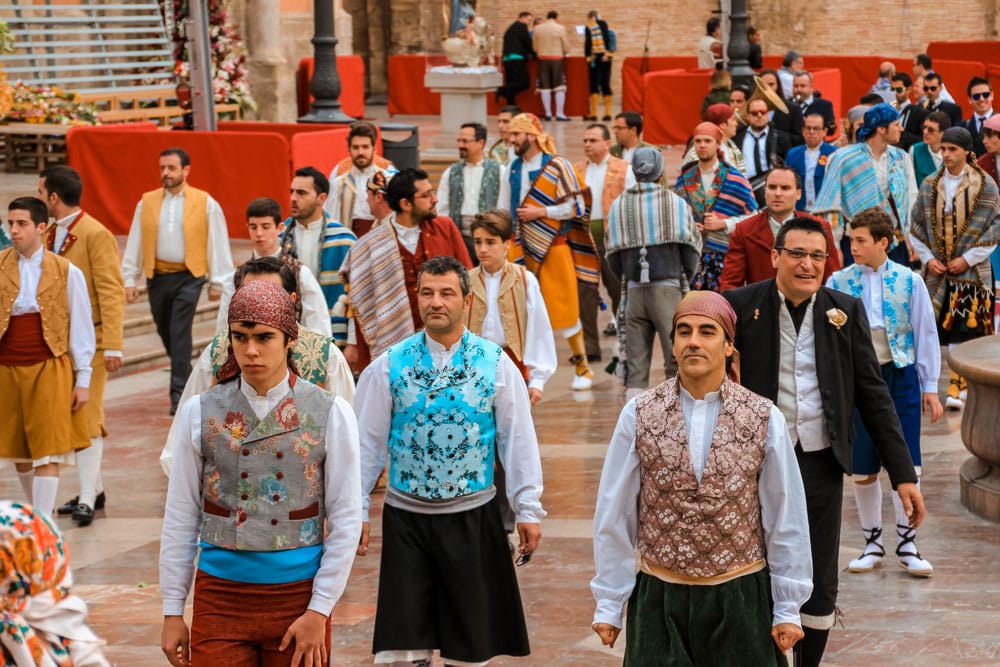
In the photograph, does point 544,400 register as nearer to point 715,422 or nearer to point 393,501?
point 393,501

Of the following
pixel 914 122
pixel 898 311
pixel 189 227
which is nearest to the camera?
pixel 898 311

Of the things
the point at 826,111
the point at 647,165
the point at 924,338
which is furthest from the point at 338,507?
the point at 826,111

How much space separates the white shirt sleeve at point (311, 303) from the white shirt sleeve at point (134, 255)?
12.4 ft

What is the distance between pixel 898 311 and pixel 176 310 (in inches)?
225

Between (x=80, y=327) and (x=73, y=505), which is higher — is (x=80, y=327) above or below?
above

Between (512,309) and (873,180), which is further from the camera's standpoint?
(873,180)

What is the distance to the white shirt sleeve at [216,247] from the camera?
11992 mm

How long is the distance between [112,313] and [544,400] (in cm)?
395

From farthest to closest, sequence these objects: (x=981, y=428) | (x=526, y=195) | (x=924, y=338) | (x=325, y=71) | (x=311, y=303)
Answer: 1. (x=325, y=71)
2. (x=526, y=195)
3. (x=981, y=428)
4. (x=311, y=303)
5. (x=924, y=338)

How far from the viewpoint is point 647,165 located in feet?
36.4

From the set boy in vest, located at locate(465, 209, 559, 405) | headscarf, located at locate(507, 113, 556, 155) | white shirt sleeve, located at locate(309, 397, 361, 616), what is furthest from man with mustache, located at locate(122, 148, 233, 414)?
white shirt sleeve, located at locate(309, 397, 361, 616)

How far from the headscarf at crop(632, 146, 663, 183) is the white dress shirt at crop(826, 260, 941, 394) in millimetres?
2923

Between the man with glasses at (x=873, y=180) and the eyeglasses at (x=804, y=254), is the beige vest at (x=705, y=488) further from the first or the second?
the man with glasses at (x=873, y=180)

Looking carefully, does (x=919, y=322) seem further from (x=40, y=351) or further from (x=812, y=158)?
(x=812, y=158)
